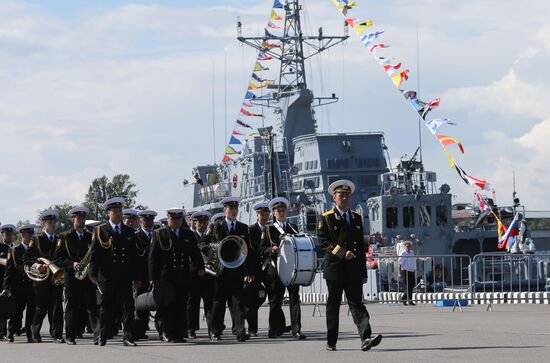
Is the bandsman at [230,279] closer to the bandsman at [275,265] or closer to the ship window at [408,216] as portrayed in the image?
the bandsman at [275,265]

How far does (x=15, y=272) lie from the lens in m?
18.0

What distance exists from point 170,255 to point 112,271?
81 cm

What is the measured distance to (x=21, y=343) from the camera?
1684cm

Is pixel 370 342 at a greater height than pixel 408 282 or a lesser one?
lesser

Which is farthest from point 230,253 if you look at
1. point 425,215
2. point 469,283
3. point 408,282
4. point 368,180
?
point 368,180

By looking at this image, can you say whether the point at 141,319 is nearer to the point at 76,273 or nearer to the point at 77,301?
the point at 77,301

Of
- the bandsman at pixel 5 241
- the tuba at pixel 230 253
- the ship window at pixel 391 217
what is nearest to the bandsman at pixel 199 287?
the tuba at pixel 230 253

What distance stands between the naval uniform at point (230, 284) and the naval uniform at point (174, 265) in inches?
18.2

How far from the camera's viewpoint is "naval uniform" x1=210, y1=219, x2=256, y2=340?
16125 millimetres

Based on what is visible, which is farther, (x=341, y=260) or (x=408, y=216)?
(x=408, y=216)

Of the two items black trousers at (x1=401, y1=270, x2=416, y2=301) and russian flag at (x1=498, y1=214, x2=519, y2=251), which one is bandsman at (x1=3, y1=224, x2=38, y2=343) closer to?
black trousers at (x1=401, y1=270, x2=416, y2=301)

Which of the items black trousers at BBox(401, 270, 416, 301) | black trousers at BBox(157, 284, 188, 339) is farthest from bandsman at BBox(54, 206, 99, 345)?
black trousers at BBox(401, 270, 416, 301)

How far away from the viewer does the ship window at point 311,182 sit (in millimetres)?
49031

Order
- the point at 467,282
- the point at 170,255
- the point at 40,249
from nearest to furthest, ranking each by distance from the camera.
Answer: the point at 170,255 < the point at 40,249 < the point at 467,282
